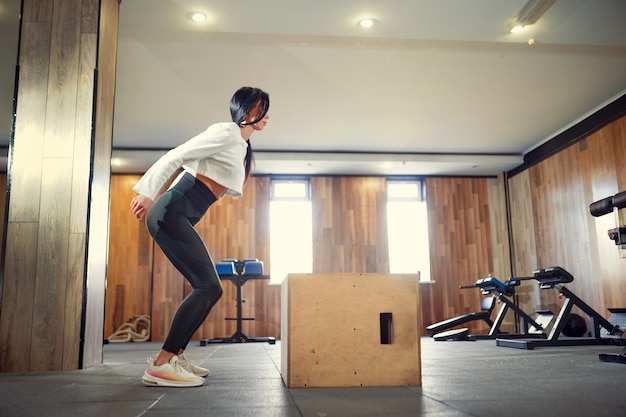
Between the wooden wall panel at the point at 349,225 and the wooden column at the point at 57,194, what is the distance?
504 centimetres

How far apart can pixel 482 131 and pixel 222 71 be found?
12.2ft

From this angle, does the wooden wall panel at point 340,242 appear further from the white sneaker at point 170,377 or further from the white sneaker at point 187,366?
the white sneaker at point 170,377

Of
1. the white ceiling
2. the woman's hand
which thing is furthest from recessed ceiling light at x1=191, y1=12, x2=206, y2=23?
the woman's hand

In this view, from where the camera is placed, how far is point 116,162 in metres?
7.68

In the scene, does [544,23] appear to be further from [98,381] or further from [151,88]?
[98,381]

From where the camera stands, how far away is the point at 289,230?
8.38 meters

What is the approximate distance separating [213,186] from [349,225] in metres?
6.15

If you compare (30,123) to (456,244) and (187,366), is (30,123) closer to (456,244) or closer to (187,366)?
(187,366)

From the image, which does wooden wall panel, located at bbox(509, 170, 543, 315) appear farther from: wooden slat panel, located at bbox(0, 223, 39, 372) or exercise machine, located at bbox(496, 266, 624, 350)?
wooden slat panel, located at bbox(0, 223, 39, 372)

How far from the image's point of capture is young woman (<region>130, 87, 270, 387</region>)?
2.15 metres

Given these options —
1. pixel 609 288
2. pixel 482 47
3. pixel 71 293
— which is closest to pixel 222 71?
pixel 482 47

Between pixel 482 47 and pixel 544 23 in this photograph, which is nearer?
pixel 544 23

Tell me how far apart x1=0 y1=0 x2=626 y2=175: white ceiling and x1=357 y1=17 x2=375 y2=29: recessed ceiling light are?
5 centimetres

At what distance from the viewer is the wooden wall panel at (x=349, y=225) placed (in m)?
8.22
